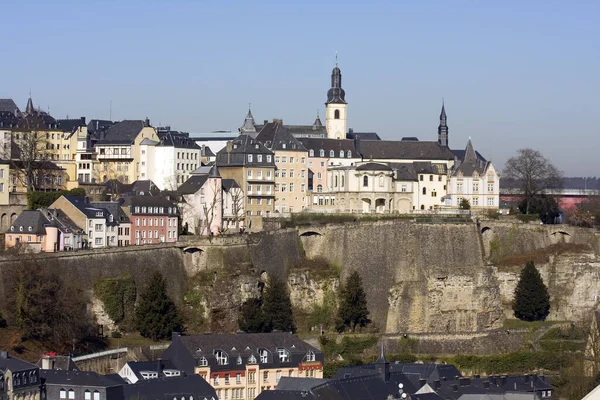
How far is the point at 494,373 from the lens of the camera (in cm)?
8512

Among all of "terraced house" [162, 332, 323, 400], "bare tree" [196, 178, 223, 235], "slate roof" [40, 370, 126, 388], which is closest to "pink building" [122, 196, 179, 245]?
"bare tree" [196, 178, 223, 235]

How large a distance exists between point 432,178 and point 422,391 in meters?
38.7

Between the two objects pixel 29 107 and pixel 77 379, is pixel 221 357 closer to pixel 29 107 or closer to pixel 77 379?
pixel 77 379

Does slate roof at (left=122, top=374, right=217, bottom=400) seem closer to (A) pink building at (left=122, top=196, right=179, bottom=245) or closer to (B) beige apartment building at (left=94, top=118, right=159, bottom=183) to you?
(A) pink building at (left=122, top=196, right=179, bottom=245)

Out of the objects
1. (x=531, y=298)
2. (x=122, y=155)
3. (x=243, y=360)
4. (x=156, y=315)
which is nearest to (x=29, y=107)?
(x=122, y=155)

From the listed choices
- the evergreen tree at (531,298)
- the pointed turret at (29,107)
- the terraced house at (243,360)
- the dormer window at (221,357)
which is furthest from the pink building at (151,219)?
the evergreen tree at (531,298)

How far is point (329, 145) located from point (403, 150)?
5.44 metres

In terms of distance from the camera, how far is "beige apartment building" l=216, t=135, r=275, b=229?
10450 cm

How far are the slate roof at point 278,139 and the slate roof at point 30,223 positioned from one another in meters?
23.1

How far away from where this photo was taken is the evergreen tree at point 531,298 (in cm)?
9150

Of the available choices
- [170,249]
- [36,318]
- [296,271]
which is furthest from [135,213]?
[36,318]

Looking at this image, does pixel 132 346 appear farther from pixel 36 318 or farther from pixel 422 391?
pixel 422 391

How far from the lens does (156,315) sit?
84625mm

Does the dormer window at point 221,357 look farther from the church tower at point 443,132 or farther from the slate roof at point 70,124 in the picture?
the church tower at point 443,132
